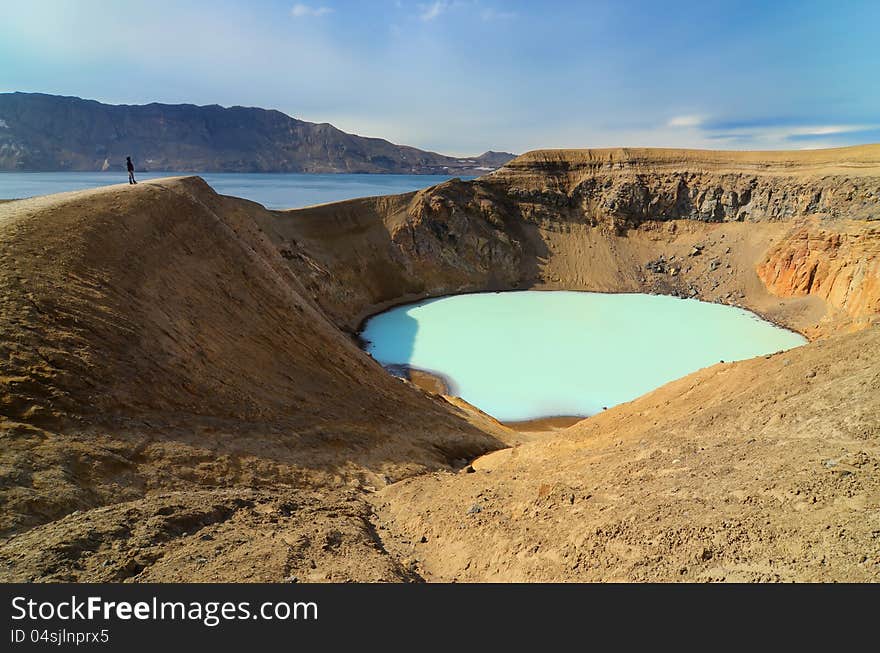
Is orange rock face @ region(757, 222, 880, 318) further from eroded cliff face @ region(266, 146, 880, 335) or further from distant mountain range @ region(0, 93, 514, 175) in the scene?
distant mountain range @ region(0, 93, 514, 175)

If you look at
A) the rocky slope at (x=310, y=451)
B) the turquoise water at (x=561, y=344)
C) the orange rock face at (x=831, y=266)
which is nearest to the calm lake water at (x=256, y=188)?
the turquoise water at (x=561, y=344)

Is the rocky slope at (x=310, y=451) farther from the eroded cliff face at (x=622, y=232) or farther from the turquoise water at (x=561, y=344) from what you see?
the eroded cliff face at (x=622, y=232)

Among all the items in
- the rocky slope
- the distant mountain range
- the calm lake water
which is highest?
the distant mountain range

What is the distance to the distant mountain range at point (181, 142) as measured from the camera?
111 metres

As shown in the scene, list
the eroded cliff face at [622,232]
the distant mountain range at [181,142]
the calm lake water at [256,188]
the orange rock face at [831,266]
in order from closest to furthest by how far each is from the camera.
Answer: the orange rock face at [831,266] < the eroded cliff face at [622,232] < the calm lake water at [256,188] < the distant mountain range at [181,142]

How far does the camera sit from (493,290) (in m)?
37.4

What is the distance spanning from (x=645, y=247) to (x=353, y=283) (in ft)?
86.1

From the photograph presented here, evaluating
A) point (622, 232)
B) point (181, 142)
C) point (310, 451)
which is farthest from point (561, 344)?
point (181, 142)

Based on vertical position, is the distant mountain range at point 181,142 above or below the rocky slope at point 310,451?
above

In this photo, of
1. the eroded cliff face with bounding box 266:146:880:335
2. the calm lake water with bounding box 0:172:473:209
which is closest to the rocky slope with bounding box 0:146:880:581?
the eroded cliff face with bounding box 266:146:880:335

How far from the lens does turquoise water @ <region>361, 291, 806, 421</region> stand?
18375 millimetres

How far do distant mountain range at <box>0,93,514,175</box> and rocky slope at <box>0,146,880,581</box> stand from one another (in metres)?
128

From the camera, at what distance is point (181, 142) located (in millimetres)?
141875

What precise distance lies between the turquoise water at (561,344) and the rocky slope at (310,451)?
16.6 ft
